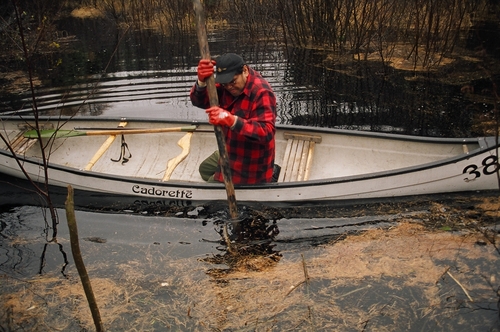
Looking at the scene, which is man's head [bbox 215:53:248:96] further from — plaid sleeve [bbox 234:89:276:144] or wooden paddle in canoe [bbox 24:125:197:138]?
wooden paddle in canoe [bbox 24:125:197:138]

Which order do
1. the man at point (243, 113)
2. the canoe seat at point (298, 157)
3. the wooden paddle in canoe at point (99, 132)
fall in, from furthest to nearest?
the wooden paddle in canoe at point (99, 132) → the canoe seat at point (298, 157) → the man at point (243, 113)

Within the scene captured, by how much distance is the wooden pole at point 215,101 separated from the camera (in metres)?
4.86

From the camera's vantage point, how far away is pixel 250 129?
5.05 metres

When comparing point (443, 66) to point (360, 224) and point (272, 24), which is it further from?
point (360, 224)

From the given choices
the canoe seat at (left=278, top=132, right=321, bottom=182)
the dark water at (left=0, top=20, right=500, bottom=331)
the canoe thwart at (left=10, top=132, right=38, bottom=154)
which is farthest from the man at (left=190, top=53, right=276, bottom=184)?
the canoe thwart at (left=10, top=132, right=38, bottom=154)

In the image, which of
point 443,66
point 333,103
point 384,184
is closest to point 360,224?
point 384,184

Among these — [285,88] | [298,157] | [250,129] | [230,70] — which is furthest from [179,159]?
[285,88]

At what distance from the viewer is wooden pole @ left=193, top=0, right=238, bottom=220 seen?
16.0 feet

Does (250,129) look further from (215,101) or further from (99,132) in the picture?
(99,132)

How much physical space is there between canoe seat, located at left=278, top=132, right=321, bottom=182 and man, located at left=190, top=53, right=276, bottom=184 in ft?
1.96

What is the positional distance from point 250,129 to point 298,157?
1.83 metres

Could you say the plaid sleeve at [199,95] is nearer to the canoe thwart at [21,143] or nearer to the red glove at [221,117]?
the red glove at [221,117]

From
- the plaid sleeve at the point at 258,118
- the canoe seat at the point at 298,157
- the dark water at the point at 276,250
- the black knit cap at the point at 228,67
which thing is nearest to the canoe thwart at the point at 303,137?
the canoe seat at the point at 298,157

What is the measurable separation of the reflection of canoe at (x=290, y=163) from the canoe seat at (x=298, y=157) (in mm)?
14
